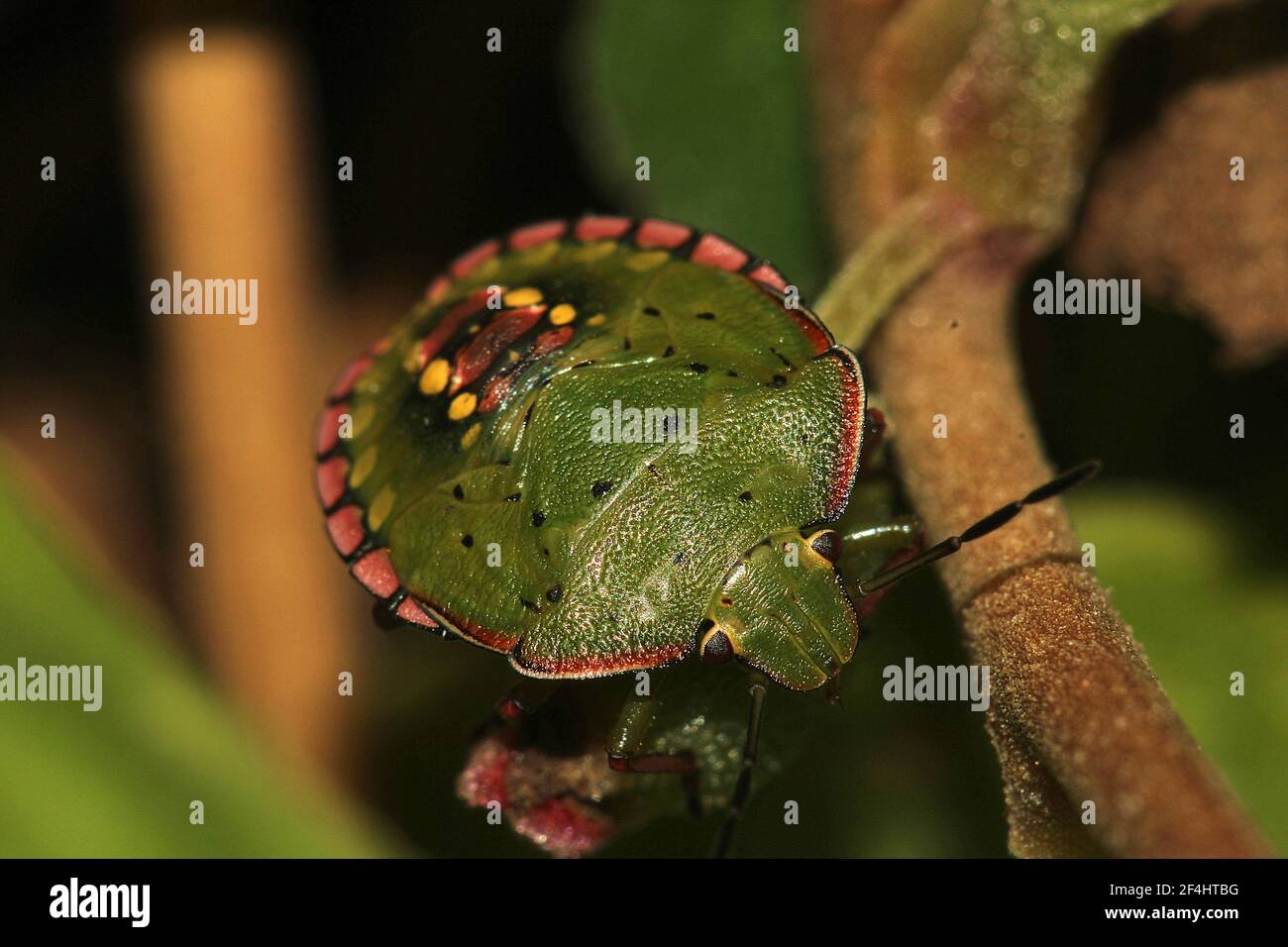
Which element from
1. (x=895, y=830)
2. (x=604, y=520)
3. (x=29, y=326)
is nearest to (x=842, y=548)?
(x=604, y=520)

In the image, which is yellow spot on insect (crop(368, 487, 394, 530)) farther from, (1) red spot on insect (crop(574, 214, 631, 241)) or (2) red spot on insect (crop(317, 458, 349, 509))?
(1) red spot on insect (crop(574, 214, 631, 241))

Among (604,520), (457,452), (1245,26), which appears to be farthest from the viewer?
(1245,26)

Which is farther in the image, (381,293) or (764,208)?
(381,293)

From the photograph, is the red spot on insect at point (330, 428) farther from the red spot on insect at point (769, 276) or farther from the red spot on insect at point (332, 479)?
the red spot on insect at point (769, 276)

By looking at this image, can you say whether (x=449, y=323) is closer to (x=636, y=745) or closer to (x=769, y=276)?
(x=769, y=276)

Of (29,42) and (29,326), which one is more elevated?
(29,42)

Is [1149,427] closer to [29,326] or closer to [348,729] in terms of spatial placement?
[348,729]
